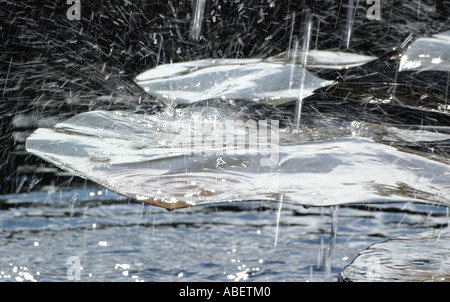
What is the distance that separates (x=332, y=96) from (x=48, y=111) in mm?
1302

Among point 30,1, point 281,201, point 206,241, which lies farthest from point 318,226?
point 30,1

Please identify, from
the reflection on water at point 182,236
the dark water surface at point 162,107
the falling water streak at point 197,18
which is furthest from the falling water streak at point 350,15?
the reflection on water at point 182,236

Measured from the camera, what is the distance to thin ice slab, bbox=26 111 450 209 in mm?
1557

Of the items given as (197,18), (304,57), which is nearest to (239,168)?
(304,57)

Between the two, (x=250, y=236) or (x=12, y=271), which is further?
(x=250, y=236)

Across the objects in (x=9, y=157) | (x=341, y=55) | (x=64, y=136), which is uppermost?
(x=341, y=55)

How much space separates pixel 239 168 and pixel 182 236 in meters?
0.35

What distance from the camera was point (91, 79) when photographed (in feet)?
9.90

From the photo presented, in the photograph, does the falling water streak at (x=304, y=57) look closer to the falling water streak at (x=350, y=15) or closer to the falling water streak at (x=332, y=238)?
the falling water streak at (x=350, y=15)

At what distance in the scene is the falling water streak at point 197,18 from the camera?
3.40 metres

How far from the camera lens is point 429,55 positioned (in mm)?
2740

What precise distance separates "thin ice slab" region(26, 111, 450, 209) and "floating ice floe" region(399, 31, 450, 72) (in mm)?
954

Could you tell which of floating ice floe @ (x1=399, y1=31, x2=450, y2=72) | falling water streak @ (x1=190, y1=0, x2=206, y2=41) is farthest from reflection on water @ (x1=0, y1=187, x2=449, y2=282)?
falling water streak @ (x1=190, y1=0, x2=206, y2=41)
